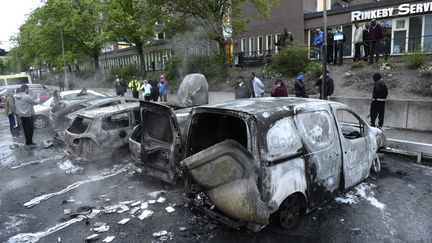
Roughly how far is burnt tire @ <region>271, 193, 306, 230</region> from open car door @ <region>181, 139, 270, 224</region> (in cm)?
42

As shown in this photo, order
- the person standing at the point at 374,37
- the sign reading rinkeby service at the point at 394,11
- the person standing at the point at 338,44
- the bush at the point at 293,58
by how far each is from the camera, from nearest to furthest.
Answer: the person standing at the point at 374,37, the person standing at the point at 338,44, the bush at the point at 293,58, the sign reading rinkeby service at the point at 394,11

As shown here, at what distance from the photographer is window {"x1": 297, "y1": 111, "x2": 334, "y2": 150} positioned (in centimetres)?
→ 486

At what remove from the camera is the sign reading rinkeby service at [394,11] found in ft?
58.9

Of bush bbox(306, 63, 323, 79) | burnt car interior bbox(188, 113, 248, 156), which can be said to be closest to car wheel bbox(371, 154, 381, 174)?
burnt car interior bbox(188, 113, 248, 156)

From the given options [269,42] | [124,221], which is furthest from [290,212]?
[269,42]

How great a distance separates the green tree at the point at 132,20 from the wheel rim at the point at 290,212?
1723 centimetres

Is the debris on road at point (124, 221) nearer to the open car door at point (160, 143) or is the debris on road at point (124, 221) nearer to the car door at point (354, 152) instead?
the open car door at point (160, 143)

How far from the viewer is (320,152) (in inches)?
196

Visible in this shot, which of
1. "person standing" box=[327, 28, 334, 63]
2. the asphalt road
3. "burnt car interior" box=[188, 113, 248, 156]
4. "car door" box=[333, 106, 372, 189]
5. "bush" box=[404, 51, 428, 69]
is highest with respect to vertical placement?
"person standing" box=[327, 28, 334, 63]

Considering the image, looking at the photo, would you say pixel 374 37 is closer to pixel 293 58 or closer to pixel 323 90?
pixel 293 58

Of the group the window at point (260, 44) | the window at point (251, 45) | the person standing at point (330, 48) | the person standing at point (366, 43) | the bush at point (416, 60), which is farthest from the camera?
the window at point (251, 45)

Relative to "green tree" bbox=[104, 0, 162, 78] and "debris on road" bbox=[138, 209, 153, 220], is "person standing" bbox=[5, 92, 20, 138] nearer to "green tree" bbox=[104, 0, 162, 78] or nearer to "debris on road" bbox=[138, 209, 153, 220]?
"debris on road" bbox=[138, 209, 153, 220]

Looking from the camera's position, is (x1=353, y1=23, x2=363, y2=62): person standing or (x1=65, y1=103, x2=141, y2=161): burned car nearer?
(x1=65, y1=103, x2=141, y2=161): burned car

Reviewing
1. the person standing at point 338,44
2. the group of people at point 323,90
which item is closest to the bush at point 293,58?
the person standing at point 338,44
